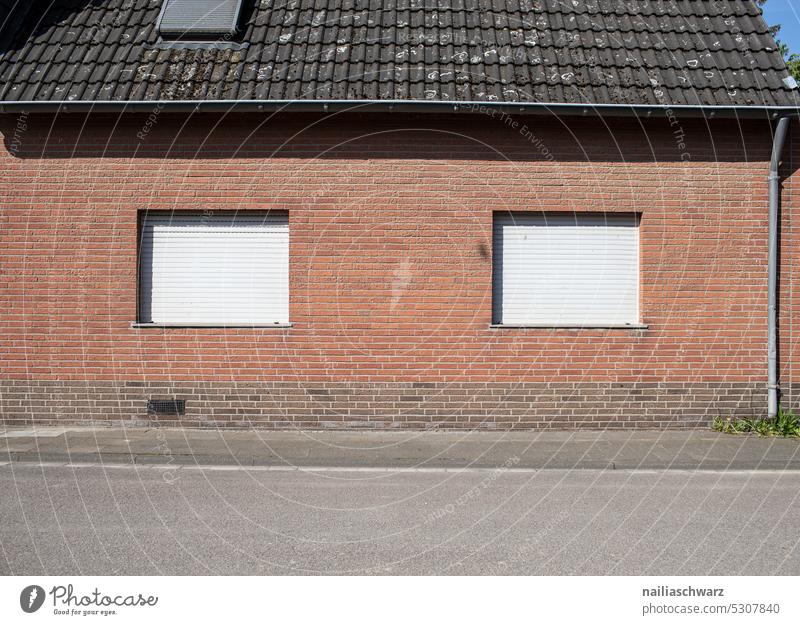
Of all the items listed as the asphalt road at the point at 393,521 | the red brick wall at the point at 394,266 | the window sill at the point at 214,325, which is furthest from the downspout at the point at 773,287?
the window sill at the point at 214,325

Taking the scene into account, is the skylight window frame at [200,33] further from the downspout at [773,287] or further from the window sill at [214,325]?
the downspout at [773,287]

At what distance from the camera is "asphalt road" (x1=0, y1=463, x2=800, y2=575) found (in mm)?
5289

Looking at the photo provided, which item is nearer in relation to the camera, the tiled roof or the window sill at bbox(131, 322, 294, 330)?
the tiled roof

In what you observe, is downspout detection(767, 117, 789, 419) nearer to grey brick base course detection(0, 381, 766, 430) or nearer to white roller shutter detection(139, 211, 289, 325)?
grey brick base course detection(0, 381, 766, 430)

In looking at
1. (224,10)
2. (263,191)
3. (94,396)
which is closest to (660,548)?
(263,191)

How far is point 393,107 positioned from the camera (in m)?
10.5

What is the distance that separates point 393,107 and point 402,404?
3.88 metres

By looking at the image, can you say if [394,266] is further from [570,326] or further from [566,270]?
[570,326]

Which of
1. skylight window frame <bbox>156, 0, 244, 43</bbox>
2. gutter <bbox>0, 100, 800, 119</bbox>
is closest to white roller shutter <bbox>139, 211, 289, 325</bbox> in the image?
gutter <bbox>0, 100, 800, 119</bbox>

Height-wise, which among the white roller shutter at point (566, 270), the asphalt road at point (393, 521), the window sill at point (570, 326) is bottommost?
the asphalt road at point (393, 521)

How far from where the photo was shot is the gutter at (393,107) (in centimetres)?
1043

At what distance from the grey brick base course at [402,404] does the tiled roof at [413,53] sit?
3787 millimetres

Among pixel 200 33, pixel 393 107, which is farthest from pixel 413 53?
pixel 200 33

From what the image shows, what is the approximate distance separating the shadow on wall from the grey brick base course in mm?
3064
